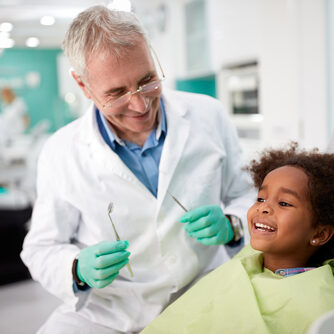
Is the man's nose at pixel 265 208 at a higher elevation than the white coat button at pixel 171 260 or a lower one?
higher

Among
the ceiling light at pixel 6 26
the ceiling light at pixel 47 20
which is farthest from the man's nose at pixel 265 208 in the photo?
the ceiling light at pixel 6 26

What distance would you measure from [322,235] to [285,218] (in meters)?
0.12

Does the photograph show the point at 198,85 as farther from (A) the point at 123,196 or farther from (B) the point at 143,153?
(A) the point at 123,196

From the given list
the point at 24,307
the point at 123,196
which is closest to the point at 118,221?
the point at 123,196

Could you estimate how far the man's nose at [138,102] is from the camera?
124 cm

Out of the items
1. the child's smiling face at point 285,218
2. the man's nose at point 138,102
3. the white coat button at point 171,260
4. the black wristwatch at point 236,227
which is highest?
the man's nose at point 138,102

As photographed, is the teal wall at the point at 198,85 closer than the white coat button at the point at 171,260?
No

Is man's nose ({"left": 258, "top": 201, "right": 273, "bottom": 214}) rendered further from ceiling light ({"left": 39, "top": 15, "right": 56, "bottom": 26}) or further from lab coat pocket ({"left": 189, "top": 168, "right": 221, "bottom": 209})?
ceiling light ({"left": 39, "top": 15, "right": 56, "bottom": 26})

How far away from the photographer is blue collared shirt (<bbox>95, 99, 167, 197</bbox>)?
1.38 meters

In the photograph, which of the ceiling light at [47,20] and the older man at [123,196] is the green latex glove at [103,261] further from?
the ceiling light at [47,20]

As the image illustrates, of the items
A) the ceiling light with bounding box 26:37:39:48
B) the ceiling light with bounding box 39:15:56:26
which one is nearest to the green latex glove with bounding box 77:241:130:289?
the ceiling light with bounding box 39:15:56:26

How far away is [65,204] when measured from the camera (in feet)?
4.39

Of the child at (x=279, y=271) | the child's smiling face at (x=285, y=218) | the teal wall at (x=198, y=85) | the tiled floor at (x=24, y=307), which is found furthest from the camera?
the teal wall at (x=198, y=85)

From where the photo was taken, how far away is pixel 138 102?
48.6 inches
